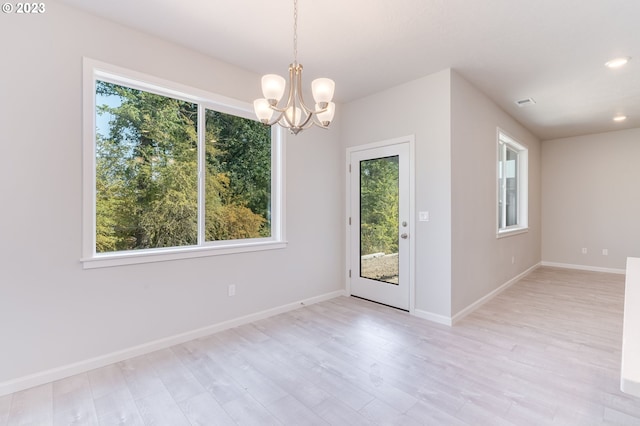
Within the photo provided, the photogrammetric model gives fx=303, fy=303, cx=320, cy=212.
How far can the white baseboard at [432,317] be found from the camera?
3305 mm

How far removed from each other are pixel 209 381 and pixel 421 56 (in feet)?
11.2

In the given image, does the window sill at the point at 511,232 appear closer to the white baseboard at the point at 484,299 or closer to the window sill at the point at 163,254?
the white baseboard at the point at 484,299

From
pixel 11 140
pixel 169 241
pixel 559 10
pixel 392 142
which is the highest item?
pixel 559 10

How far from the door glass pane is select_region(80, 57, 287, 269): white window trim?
3.86 feet

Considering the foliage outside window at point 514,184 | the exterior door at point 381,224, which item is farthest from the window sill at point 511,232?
the exterior door at point 381,224

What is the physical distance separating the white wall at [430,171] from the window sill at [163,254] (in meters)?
1.82

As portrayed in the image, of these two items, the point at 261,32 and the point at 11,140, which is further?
the point at 261,32

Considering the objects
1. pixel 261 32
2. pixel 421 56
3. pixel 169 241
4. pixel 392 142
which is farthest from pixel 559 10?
pixel 169 241

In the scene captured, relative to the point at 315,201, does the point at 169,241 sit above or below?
below

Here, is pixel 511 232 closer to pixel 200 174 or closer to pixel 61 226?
pixel 200 174

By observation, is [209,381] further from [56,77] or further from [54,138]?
[56,77]

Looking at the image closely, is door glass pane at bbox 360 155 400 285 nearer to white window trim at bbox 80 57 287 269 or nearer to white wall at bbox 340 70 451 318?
white wall at bbox 340 70 451 318

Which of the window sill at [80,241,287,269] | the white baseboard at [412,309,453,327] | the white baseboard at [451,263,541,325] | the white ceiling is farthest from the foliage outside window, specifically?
the window sill at [80,241,287,269]

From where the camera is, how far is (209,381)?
2217mm
